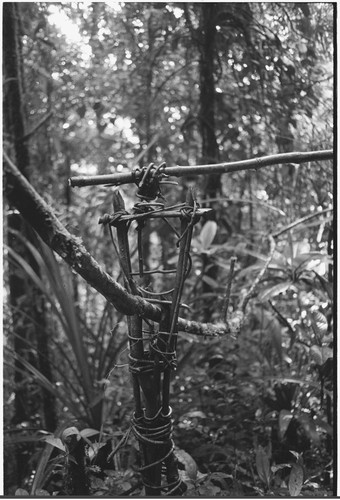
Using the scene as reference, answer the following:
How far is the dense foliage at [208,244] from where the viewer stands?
1.02 metres

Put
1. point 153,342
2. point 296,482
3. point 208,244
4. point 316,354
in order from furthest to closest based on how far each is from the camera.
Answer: point 208,244 → point 316,354 → point 296,482 → point 153,342

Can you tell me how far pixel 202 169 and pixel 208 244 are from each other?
1.95 feet

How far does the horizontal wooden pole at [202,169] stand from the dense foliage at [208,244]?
305 millimetres

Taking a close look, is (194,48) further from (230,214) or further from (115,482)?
(115,482)

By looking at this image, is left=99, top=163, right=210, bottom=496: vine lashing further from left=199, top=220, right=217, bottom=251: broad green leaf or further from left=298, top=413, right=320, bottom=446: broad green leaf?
left=199, top=220, right=217, bottom=251: broad green leaf

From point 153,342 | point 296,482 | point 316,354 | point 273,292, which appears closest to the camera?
point 153,342

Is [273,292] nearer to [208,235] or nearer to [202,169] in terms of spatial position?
[208,235]

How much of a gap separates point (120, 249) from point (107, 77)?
1149 mm

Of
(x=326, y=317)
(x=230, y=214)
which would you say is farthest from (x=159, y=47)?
(x=326, y=317)

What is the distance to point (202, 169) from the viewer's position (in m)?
0.67

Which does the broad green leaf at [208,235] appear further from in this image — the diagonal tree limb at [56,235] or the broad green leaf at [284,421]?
the diagonal tree limb at [56,235]

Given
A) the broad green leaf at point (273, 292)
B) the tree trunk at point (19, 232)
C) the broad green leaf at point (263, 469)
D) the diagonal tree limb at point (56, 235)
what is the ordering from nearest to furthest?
the diagonal tree limb at point (56, 235), the broad green leaf at point (263, 469), the broad green leaf at point (273, 292), the tree trunk at point (19, 232)

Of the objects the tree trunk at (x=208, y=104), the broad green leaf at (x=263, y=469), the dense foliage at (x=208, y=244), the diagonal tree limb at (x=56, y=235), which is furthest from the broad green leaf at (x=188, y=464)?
the tree trunk at (x=208, y=104)

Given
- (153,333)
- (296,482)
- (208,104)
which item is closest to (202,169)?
(153,333)
